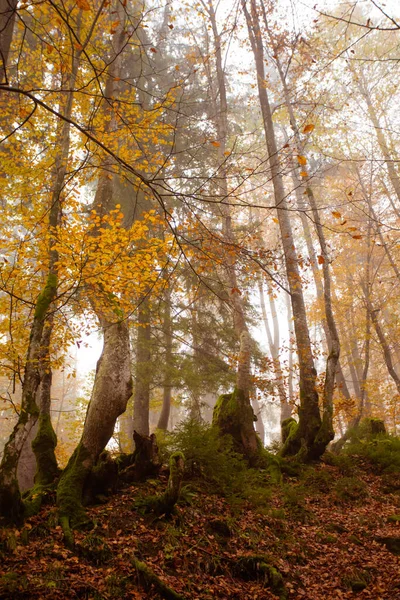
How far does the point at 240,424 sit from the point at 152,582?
4.63 m

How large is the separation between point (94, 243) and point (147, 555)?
201 inches

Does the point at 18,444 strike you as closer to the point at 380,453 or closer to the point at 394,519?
the point at 394,519

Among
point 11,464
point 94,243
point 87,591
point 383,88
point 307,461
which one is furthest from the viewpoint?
point 383,88

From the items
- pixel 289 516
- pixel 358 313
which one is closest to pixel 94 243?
pixel 289 516

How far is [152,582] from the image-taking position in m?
3.86

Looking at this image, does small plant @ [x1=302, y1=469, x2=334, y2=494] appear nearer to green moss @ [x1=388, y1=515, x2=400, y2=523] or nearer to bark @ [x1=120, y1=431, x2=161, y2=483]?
green moss @ [x1=388, y1=515, x2=400, y2=523]

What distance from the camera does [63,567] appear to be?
3.81m

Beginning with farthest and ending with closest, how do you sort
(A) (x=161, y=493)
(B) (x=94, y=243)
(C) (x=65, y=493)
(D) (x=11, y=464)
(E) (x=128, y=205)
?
1. (E) (x=128, y=205)
2. (B) (x=94, y=243)
3. (A) (x=161, y=493)
4. (C) (x=65, y=493)
5. (D) (x=11, y=464)

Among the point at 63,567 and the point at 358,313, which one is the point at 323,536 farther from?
the point at 358,313

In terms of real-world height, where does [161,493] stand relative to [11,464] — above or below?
below

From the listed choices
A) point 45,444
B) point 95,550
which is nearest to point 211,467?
point 95,550

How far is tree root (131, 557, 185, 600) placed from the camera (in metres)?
3.76

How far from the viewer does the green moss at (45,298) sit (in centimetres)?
520

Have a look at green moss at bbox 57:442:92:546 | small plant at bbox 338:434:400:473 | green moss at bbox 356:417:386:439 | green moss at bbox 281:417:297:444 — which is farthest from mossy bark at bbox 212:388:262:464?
green moss at bbox 356:417:386:439
